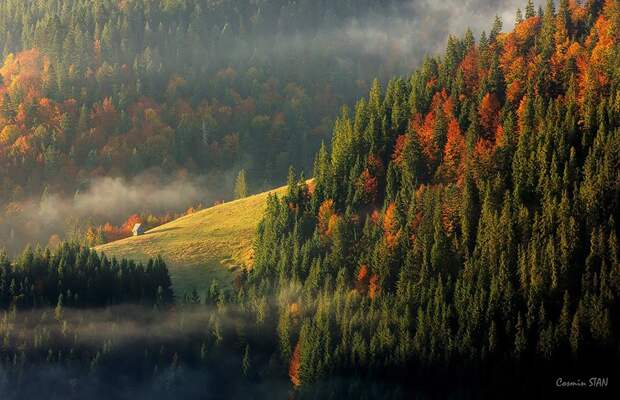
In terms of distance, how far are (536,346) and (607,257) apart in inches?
727

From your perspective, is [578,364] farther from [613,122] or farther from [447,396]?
[613,122]

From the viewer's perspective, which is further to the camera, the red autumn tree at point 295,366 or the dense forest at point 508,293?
the red autumn tree at point 295,366

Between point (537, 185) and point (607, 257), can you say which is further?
point (537, 185)

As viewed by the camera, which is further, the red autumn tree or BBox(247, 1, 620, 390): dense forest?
the red autumn tree

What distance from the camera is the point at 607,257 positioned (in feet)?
587

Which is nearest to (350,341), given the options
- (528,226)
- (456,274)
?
(456,274)

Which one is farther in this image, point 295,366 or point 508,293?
point 295,366

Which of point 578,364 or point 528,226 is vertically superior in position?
point 528,226

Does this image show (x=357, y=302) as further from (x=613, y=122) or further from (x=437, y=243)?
(x=613, y=122)

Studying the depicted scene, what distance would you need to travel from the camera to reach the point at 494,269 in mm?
186500

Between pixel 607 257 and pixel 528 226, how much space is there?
14.7 metres

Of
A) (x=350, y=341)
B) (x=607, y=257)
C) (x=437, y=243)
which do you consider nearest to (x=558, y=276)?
(x=607, y=257)

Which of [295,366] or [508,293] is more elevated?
[508,293]

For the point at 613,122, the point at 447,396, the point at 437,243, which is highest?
the point at 613,122
